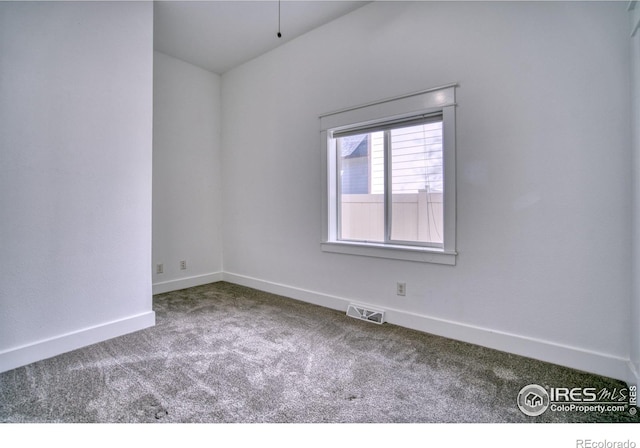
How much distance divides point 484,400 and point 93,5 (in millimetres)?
3843

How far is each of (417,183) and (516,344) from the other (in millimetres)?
1455

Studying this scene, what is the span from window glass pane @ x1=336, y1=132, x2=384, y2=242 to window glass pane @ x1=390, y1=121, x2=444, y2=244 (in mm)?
Answer: 153

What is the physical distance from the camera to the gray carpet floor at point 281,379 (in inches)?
60.7

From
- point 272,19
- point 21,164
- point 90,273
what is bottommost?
point 90,273

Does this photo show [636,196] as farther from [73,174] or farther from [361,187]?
[73,174]

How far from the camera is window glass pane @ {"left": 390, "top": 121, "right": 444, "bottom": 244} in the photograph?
8.58 feet

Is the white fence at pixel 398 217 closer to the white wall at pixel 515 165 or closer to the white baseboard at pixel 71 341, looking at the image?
the white wall at pixel 515 165

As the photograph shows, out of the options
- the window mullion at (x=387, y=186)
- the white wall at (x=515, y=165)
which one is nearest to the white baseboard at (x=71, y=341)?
the white wall at (x=515, y=165)

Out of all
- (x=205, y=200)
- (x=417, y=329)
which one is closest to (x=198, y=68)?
(x=205, y=200)

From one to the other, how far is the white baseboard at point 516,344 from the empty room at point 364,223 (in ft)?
0.04

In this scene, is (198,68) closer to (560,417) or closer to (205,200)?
(205,200)

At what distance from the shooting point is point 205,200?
421 centimetres

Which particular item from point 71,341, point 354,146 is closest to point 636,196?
point 354,146

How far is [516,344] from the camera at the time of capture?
7.14 feet
